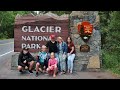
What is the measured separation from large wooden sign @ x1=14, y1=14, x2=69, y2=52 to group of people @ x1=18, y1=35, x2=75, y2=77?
18 cm

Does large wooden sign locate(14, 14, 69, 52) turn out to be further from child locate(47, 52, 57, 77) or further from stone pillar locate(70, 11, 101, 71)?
child locate(47, 52, 57, 77)

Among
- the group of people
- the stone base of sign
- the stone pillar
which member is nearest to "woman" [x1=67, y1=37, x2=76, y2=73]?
the group of people

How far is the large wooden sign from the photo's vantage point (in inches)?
297

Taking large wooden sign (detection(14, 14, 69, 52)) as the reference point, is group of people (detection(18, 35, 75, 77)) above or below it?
below

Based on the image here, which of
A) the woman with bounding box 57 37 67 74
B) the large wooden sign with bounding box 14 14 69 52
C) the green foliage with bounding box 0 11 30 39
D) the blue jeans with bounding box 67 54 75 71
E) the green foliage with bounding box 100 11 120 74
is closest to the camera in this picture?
the woman with bounding box 57 37 67 74

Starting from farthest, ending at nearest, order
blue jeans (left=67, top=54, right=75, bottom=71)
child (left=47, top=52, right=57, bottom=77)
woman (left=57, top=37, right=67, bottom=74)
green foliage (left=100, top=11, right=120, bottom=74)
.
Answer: green foliage (left=100, top=11, right=120, bottom=74), blue jeans (left=67, top=54, right=75, bottom=71), woman (left=57, top=37, right=67, bottom=74), child (left=47, top=52, right=57, bottom=77)

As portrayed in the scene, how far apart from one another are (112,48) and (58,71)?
66.9 inches

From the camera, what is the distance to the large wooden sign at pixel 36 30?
7.55 meters

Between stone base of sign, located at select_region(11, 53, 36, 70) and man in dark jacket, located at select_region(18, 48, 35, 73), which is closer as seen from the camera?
man in dark jacket, located at select_region(18, 48, 35, 73)

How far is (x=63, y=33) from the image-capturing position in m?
7.56
